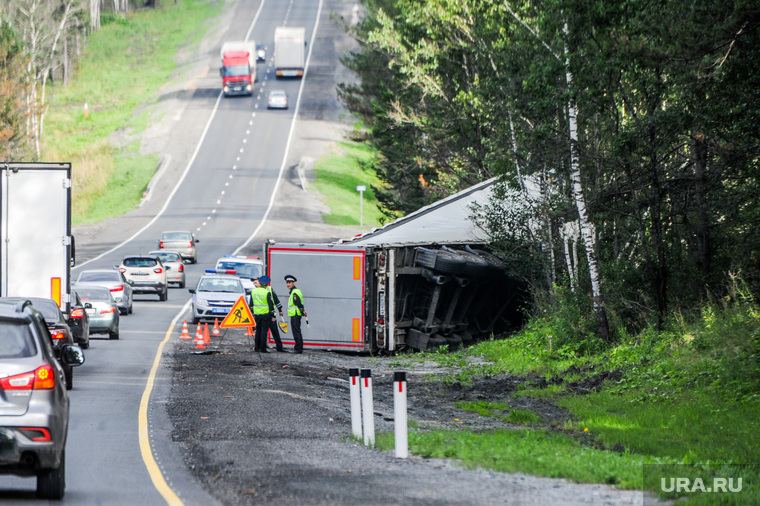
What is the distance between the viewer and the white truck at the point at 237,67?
89938mm

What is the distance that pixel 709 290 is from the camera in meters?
20.3

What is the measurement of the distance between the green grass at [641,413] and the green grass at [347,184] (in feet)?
148

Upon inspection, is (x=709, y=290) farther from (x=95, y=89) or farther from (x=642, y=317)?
(x=95, y=89)

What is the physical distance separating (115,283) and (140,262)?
599 cm

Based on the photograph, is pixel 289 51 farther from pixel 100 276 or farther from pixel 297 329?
pixel 297 329

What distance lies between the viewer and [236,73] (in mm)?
91438

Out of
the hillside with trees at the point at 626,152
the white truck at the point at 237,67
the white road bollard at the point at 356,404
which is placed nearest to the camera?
the white road bollard at the point at 356,404

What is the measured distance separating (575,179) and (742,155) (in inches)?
157

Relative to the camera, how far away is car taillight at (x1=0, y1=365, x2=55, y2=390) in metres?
8.36

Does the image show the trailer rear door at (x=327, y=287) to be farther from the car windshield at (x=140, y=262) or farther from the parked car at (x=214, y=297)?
the car windshield at (x=140, y=262)

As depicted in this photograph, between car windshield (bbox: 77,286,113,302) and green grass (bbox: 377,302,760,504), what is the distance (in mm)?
9670

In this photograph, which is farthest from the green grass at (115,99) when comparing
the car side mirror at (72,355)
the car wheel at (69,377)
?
the car side mirror at (72,355)

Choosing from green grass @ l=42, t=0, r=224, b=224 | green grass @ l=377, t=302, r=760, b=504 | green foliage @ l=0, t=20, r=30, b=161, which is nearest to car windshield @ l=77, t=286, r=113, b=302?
green grass @ l=377, t=302, r=760, b=504

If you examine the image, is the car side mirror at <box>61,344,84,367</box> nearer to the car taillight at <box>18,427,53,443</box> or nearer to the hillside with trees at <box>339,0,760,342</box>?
the car taillight at <box>18,427,53,443</box>
